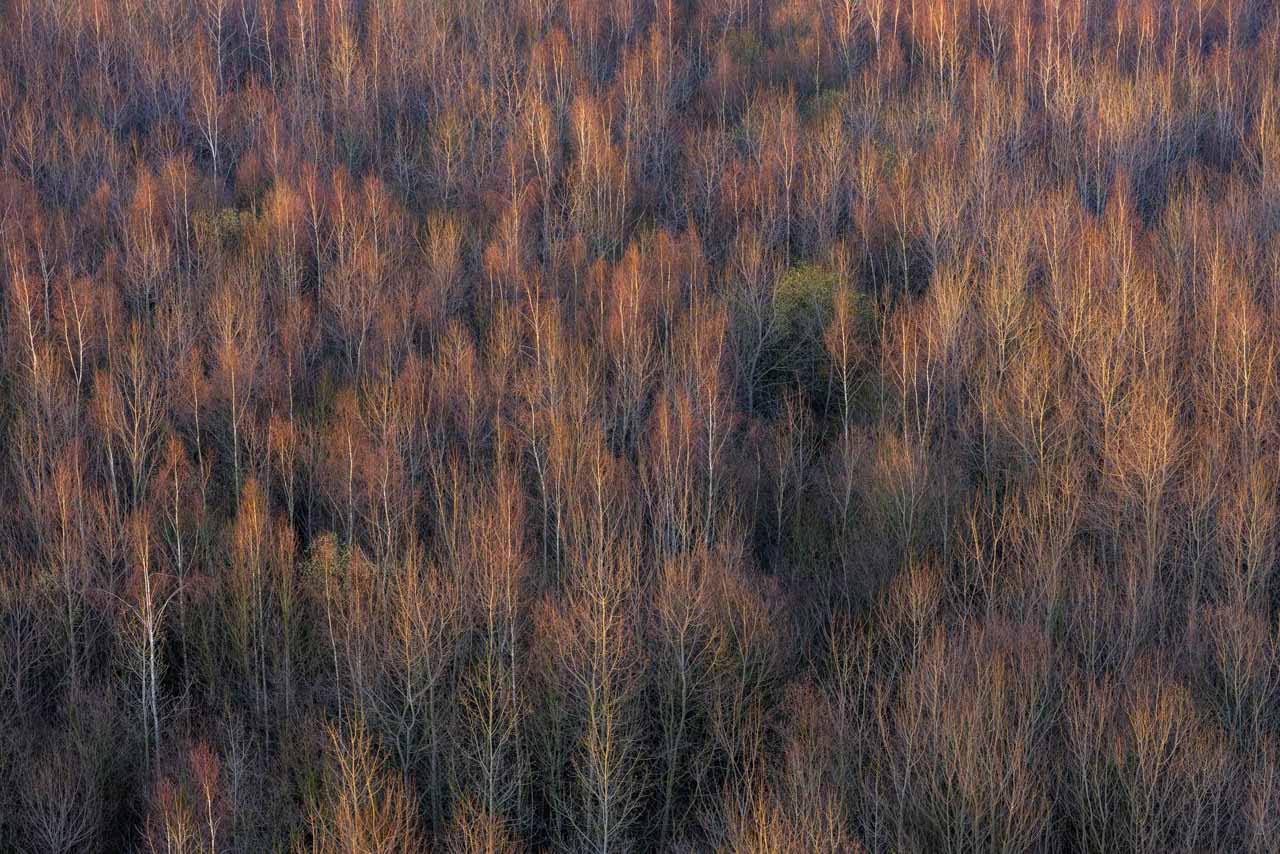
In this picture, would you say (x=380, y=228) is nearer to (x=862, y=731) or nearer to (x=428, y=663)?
Result: (x=428, y=663)

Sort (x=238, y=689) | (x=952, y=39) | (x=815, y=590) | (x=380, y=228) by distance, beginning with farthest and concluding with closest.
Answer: (x=952, y=39) → (x=380, y=228) → (x=815, y=590) → (x=238, y=689)

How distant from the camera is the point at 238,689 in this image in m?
33.2

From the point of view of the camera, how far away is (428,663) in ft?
97.5

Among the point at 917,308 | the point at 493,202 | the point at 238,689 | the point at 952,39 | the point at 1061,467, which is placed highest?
the point at 952,39

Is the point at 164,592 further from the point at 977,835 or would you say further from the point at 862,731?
the point at 977,835

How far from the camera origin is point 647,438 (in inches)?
1572

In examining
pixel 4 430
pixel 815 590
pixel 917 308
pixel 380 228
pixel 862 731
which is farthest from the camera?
pixel 380 228

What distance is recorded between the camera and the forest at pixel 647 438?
88.6 ft

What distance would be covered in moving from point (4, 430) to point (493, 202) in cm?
2138

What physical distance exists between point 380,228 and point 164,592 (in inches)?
833

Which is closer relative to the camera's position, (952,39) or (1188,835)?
(1188,835)

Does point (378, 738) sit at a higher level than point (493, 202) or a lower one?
lower

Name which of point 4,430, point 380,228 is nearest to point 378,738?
point 4,430

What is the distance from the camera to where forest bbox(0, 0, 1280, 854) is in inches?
1064
